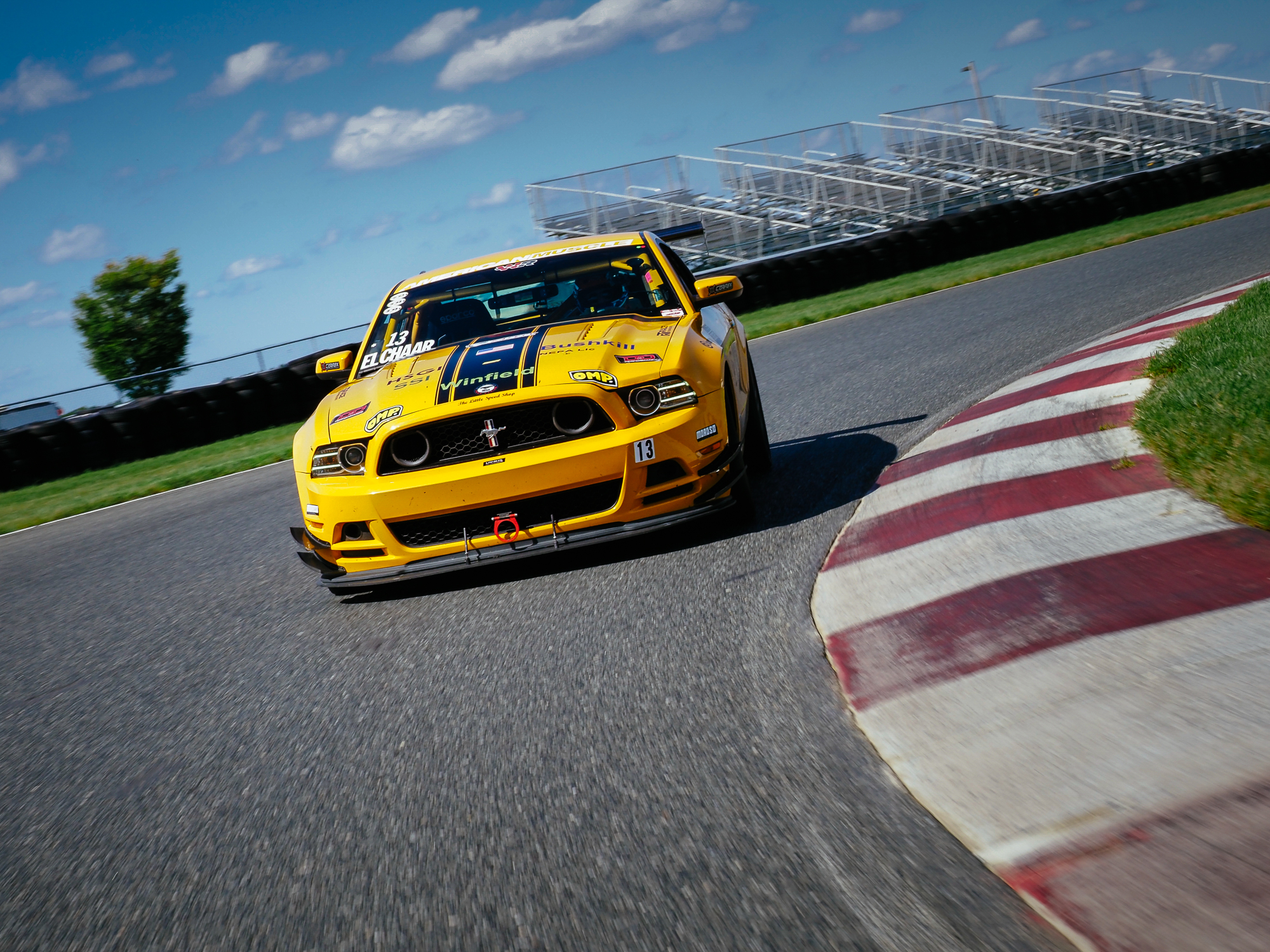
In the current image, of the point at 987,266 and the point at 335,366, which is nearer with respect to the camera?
the point at 335,366

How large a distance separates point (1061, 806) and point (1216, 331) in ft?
14.6

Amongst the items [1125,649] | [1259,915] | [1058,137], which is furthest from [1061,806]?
[1058,137]

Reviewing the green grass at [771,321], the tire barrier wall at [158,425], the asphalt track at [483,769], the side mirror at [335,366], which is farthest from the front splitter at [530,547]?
the tire barrier wall at [158,425]

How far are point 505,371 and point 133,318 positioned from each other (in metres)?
57.3

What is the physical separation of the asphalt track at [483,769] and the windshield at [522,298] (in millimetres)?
1239

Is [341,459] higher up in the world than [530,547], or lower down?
higher up

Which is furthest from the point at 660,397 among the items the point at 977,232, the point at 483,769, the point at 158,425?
the point at 977,232

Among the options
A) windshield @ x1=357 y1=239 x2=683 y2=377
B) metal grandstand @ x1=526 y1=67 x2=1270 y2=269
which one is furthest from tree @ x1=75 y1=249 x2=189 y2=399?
windshield @ x1=357 y1=239 x2=683 y2=377

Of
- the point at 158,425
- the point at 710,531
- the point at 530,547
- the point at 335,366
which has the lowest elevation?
the point at 710,531

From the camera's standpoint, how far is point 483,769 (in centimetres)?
289

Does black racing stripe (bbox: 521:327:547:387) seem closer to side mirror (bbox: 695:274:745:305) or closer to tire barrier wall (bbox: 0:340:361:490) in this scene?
side mirror (bbox: 695:274:745:305)

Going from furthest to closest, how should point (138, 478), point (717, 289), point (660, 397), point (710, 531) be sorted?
point (138, 478), point (717, 289), point (710, 531), point (660, 397)

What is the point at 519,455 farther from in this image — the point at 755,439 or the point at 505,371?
the point at 755,439

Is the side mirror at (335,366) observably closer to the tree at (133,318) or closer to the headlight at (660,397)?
the headlight at (660,397)
